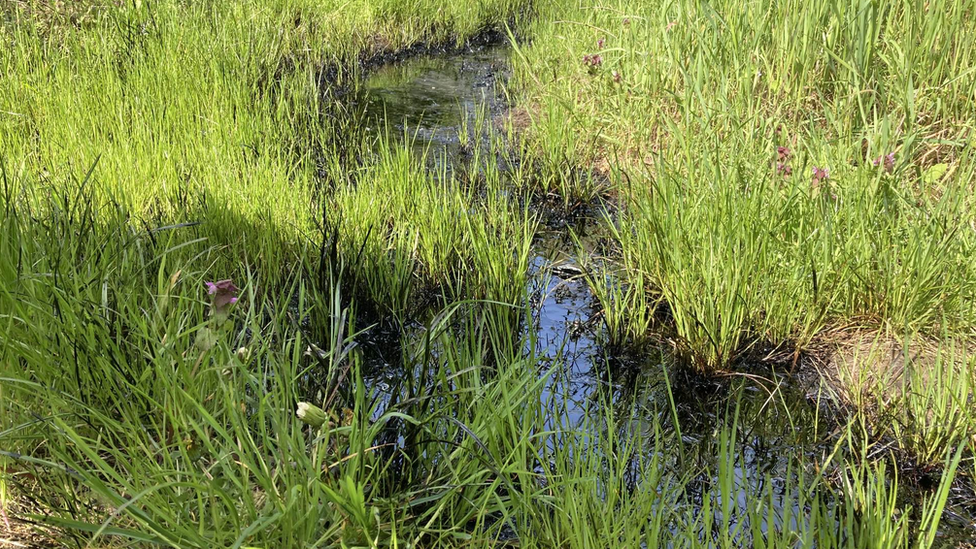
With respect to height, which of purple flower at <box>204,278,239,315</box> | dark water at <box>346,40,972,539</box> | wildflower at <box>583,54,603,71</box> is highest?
wildflower at <box>583,54,603,71</box>

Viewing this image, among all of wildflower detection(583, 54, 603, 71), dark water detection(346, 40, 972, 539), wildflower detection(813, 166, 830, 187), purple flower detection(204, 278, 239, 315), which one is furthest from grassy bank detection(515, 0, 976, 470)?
purple flower detection(204, 278, 239, 315)

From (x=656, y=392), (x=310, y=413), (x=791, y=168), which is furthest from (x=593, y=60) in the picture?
(x=310, y=413)

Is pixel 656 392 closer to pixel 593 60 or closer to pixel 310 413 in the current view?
pixel 310 413

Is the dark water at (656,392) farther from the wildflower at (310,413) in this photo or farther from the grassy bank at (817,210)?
the wildflower at (310,413)

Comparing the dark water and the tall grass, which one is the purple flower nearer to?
the dark water

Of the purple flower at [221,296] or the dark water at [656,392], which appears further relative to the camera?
the dark water at [656,392]

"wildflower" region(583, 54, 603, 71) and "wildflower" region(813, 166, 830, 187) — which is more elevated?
"wildflower" region(583, 54, 603, 71)

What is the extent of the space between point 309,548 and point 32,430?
0.75 meters

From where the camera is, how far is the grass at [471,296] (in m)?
1.54

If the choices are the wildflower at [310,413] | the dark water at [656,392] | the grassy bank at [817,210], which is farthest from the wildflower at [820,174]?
the wildflower at [310,413]

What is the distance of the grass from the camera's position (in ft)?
5.06

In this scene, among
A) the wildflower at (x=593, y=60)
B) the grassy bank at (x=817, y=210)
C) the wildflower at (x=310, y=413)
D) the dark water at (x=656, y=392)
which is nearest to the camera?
the wildflower at (x=310, y=413)

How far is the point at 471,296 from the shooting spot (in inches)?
118

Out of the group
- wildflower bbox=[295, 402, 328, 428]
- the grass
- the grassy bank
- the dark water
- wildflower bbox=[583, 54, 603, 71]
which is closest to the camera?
wildflower bbox=[295, 402, 328, 428]
